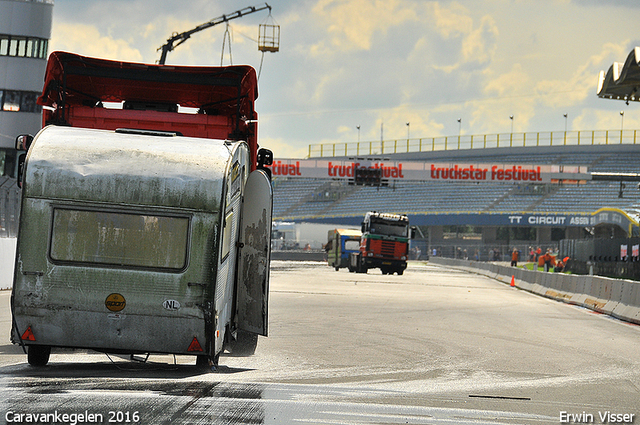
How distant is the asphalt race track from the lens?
694 cm

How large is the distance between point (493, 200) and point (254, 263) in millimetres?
79911

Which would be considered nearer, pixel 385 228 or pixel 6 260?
pixel 6 260

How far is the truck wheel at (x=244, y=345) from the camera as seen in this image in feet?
35.9

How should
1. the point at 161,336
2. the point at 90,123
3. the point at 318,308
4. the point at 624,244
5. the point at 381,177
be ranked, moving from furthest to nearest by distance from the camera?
1. the point at 381,177
2. the point at 624,244
3. the point at 318,308
4. the point at 90,123
5. the point at 161,336

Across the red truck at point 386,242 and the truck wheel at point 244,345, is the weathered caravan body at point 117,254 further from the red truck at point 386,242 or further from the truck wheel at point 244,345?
the red truck at point 386,242

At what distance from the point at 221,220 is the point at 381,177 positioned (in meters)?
51.4

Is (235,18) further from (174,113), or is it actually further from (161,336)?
(161,336)

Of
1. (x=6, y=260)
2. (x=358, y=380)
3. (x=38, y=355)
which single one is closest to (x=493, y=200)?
(x=6, y=260)

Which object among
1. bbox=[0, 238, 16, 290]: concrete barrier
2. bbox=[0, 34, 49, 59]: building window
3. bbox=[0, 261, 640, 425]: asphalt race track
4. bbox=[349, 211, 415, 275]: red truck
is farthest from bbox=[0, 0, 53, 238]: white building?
bbox=[0, 261, 640, 425]: asphalt race track

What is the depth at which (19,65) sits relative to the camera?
5178 centimetres

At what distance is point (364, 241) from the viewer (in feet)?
160

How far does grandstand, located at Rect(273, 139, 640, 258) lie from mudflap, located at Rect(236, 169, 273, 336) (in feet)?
235

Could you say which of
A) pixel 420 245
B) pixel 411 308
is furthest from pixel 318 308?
pixel 420 245

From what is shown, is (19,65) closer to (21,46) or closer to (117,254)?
(21,46)
